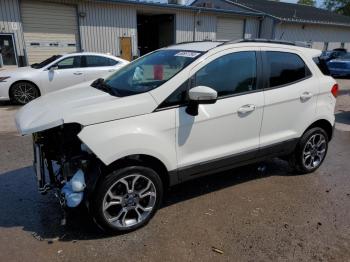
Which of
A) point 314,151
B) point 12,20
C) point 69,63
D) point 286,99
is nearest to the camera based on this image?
point 286,99

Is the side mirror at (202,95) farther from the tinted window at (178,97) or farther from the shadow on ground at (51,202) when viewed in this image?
the shadow on ground at (51,202)

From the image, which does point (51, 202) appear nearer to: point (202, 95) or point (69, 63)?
point (202, 95)

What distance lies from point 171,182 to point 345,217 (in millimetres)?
2000

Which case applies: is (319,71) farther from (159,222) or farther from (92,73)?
(92,73)

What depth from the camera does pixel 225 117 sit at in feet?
11.7

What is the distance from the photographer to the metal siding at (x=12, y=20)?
1430 cm

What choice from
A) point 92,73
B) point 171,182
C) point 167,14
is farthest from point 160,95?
point 167,14

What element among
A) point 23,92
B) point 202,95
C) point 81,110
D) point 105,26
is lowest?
point 23,92

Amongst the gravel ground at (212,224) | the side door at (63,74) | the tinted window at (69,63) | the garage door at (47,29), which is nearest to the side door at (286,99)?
the gravel ground at (212,224)

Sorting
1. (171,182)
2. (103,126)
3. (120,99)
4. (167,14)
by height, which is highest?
(167,14)

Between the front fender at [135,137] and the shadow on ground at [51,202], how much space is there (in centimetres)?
87

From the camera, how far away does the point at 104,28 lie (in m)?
17.4

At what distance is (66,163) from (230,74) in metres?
2.01

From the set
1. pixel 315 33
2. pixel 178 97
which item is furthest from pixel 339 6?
pixel 178 97
